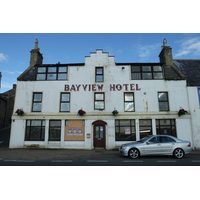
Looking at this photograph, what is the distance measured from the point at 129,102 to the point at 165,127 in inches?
158

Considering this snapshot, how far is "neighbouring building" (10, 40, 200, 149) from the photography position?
15180mm

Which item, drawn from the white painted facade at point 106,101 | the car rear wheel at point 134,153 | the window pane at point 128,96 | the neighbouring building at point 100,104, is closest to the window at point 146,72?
the neighbouring building at point 100,104

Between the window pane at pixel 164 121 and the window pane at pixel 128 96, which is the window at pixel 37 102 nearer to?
the window pane at pixel 128 96

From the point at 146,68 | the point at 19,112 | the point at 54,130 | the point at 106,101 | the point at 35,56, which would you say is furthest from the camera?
the point at 35,56

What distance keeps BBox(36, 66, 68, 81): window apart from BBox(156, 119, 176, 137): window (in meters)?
10.2

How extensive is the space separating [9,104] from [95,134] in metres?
25.7

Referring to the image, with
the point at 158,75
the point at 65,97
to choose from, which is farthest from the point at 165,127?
the point at 65,97

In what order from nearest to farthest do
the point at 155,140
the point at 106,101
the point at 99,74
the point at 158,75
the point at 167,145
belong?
the point at 167,145
the point at 155,140
the point at 106,101
the point at 158,75
the point at 99,74

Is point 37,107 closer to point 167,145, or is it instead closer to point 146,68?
point 146,68

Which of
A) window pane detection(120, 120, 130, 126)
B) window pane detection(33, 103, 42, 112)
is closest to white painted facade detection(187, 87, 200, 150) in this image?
window pane detection(120, 120, 130, 126)

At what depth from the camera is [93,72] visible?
16484 mm

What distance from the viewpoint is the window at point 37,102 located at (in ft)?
52.7

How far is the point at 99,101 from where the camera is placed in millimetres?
15930

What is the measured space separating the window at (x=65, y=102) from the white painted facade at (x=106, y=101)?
34 cm
